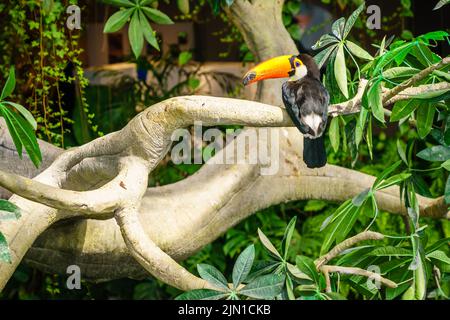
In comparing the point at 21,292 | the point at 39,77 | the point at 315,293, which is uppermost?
the point at 39,77

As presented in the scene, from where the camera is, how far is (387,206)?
9.07 ft

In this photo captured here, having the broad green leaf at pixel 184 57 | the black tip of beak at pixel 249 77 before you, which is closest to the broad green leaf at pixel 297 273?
the black tip of beak at pixel 249 77

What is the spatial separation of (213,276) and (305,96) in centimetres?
50

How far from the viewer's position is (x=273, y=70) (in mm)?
2166

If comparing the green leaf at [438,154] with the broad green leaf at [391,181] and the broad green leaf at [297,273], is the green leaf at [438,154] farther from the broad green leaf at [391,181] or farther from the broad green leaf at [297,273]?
the broad green leaf at [297,273]

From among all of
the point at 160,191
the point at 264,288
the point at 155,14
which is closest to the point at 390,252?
the point at 264,288

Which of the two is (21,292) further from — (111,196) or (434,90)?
(434,90)

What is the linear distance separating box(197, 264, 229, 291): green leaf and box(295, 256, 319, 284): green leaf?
0.63 feet

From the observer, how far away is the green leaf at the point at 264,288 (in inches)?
71.9

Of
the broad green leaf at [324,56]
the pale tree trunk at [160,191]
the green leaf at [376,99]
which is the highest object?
the broad green leaf at [324,56]

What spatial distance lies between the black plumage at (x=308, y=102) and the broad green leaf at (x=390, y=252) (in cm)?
34

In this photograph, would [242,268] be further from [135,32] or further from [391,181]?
[135,32]
